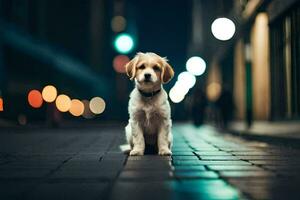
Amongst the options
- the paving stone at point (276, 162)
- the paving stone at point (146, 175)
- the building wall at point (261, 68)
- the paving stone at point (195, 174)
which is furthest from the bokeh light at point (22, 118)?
the paving stone at point (195, 174)

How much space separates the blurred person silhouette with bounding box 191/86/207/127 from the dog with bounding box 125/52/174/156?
60.8 feet

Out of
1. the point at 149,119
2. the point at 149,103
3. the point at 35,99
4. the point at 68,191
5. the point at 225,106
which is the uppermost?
the point at 35,99

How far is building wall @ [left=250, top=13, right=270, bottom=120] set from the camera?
27442mm

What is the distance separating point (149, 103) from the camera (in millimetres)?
8539

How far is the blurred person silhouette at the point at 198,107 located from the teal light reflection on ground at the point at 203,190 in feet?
70.4

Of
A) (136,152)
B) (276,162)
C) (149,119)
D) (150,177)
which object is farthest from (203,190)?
(136,152)

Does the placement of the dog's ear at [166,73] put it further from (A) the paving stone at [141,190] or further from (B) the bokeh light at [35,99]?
(B) the bokeh light at [35,99]

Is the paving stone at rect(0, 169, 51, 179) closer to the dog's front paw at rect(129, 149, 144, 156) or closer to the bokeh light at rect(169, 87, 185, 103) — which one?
the dog's front paw at rect(129, 149, 144, 156)

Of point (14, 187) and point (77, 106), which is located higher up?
point (77, 106)

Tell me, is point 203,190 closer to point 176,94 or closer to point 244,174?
point 244,174

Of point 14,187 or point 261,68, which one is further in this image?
point 261,68

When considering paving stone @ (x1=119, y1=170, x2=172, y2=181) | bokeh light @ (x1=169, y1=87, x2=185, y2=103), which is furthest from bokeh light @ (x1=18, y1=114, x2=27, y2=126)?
paving stone @ (x1=119, y1=170, x2=172, y2=181)

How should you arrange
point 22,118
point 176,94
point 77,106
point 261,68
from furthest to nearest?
point 77,106
point 176,94
point 22,118
point 261,68

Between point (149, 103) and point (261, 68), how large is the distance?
20881 mm
